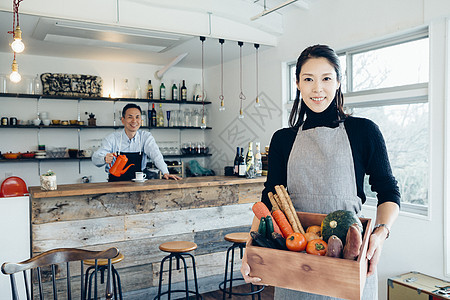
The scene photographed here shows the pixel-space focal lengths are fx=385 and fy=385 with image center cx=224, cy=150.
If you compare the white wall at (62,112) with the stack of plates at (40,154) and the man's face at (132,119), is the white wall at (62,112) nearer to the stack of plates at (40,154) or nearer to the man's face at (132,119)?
the stack of plates at (40,154)

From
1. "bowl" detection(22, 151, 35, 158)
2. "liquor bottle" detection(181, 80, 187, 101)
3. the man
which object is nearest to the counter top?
the man

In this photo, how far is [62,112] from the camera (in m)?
5.60

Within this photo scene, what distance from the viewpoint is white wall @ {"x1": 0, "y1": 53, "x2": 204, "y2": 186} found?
5.30m

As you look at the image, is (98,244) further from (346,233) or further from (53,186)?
(346,233)

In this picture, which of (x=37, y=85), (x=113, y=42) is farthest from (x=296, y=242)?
(x=37, y=85)

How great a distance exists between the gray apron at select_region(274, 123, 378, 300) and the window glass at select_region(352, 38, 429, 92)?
2429mm

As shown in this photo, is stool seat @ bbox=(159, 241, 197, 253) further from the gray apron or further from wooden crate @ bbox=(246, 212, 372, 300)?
wooden crate @ bbox=(246, 212, 372, 300)

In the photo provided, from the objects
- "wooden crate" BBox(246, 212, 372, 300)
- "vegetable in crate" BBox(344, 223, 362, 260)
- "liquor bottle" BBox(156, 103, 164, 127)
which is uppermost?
"liquor bottle" BBox(156, 103, 164, 127)

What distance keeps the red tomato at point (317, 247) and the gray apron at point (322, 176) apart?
0.28m

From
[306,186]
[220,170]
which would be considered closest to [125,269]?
[306,186]

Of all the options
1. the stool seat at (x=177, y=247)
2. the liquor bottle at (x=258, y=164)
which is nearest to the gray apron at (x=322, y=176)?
the stool seat at (x=177, y=247)

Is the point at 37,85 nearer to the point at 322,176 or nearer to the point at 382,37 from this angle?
the point at 382,37

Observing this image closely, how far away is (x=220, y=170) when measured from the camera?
6.18 metres

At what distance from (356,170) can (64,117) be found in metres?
5.16
